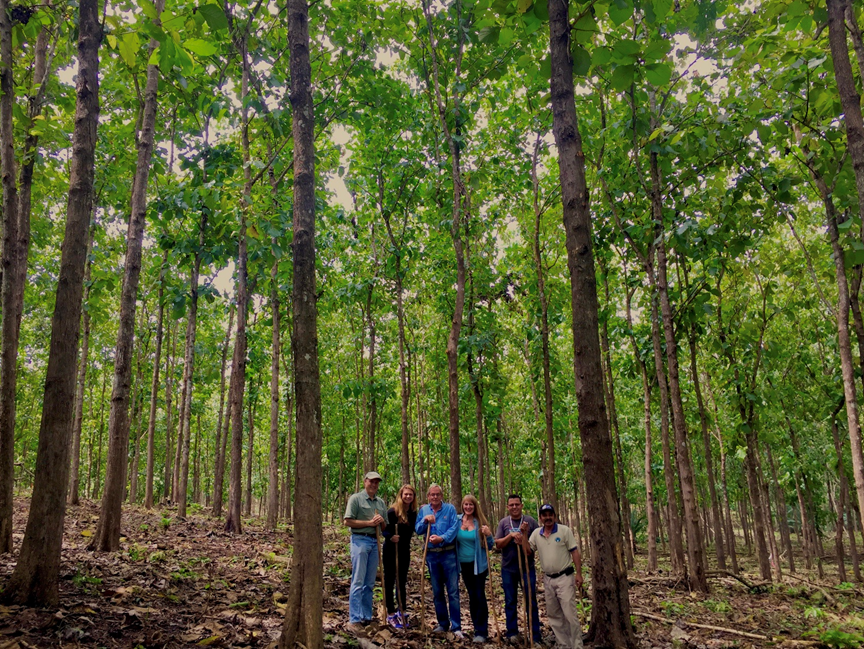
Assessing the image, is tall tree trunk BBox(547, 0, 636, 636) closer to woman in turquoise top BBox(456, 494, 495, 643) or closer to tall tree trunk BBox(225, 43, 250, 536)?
woman in turquoise top BBox(456, 494, 495, 643)

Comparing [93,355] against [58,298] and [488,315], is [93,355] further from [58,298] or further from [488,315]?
[58,298]

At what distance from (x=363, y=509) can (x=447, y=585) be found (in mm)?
1526

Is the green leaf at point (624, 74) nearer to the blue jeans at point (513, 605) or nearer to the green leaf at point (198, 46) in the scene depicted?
the green leaf at point (198, 46)

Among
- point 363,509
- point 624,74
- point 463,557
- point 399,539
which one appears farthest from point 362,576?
point 624,74

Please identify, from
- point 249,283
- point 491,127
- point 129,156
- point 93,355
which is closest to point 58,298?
point 129,156

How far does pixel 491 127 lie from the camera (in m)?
12.5

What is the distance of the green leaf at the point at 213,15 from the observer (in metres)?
4.05

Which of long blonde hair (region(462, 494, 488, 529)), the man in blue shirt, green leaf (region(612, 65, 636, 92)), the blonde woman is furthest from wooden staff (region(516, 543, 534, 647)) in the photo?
green leaf (region(612, 65, 636, 92))

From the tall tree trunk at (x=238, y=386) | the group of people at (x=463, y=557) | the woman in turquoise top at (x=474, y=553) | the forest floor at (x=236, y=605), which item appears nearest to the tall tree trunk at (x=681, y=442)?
the forest floor at (x=236, y=605)

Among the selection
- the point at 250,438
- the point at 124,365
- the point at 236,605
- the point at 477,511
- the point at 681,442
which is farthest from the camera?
the point at 250,438

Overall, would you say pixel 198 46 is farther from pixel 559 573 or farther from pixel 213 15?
pixel 559 573

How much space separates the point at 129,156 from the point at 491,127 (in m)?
7.46

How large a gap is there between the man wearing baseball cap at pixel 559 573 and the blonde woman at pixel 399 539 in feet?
6.00

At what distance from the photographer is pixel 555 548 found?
23.5 ft
